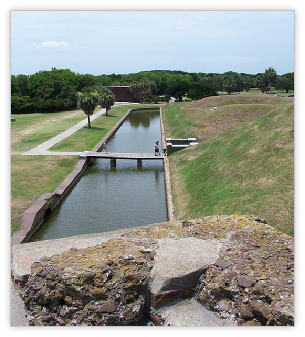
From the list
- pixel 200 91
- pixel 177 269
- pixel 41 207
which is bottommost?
pixel 41 207

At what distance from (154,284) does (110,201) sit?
46.0 feet

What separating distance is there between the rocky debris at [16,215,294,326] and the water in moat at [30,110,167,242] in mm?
9406

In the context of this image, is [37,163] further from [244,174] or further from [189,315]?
[189,315]

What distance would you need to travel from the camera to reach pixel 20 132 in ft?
141

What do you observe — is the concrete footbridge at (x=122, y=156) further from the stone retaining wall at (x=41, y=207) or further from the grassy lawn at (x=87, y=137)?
the grassy lawn at (x=87, y=137)

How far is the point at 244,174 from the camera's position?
60.2ft

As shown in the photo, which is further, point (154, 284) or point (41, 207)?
point (41, 207)

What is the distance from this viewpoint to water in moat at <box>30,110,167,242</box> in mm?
17513

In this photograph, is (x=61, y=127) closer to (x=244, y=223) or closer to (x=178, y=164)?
(x=178, y=164)

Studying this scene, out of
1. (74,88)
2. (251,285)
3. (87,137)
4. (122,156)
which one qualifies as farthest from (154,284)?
(74,88)

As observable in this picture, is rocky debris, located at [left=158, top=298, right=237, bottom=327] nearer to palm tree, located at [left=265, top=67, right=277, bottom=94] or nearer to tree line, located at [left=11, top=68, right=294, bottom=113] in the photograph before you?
tree line, located at [left=11, top=68, right=294, bottom=113]

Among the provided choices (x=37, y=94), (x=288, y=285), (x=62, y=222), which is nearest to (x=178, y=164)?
(x=62, y=222)

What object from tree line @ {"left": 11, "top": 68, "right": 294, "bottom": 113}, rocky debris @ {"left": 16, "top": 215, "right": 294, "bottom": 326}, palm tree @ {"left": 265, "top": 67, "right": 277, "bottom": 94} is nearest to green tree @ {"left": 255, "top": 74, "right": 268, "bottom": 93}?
tree line @ {"left": 11, "top": 68, "right": 294, "bottom": 113}

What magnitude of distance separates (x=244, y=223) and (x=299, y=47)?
542cm
